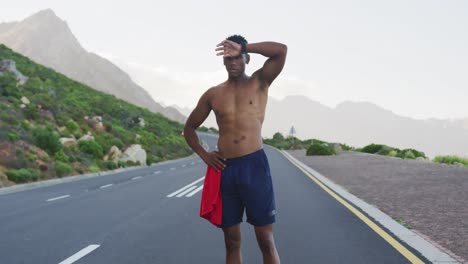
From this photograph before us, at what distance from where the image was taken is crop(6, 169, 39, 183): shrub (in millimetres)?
18438

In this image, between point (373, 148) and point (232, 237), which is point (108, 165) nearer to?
point (232, 237)

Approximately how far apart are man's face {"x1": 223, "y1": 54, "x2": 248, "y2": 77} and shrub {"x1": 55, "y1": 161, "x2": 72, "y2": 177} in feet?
64.1

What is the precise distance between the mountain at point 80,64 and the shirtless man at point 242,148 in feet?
549

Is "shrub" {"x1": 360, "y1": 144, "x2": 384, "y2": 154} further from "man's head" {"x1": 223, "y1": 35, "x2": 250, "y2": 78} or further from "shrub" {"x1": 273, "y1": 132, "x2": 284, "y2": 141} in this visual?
"shrub" {"x1": 273, "y1": 132, "x2": 284, "y2": 141}

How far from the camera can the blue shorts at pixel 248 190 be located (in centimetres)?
391

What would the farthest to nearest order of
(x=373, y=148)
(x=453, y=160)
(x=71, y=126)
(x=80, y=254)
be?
1. (x=373, y=148)
2. (x=71, y=126)
3. (x=453, y=160)
4. (x=80, y=254)

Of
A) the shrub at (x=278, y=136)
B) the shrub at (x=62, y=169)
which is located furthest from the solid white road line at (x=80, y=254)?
the shrub at (x=278, y=136)

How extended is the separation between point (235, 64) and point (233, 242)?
132cm

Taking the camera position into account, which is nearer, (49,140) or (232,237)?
(232,237)

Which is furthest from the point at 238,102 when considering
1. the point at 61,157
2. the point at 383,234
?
the point at 61,157

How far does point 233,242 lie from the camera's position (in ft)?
13.4

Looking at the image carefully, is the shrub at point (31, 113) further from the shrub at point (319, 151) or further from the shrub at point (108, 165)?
the shrub at point (319, 151)

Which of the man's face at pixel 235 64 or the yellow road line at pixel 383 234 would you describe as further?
the yellow road line at pixel 383 234

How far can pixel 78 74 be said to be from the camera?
176 metres
